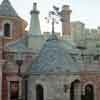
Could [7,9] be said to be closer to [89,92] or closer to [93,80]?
[93,80]

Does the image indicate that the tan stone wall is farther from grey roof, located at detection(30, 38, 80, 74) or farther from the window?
the window

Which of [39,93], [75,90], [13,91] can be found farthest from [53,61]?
[13,91]

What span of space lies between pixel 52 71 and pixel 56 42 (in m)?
3.05

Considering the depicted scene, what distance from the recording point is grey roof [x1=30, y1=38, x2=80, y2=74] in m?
31.9

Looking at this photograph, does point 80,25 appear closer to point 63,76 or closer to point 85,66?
point 85,66

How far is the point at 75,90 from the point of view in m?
33.7

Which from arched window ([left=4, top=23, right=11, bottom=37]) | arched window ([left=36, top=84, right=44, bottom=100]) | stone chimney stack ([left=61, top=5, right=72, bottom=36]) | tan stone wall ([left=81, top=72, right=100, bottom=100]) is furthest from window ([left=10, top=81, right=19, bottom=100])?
stone chimney stack ([left=61, top=5, right=72, bottom=36])

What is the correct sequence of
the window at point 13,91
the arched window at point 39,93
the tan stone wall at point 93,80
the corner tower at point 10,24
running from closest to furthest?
the arched window at point 39,93 < the window at point 13,91 < the tan stone wall at point 93,80 < the corner tower at point 10,24

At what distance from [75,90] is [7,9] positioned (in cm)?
1155

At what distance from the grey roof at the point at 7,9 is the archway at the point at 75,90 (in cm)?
1020

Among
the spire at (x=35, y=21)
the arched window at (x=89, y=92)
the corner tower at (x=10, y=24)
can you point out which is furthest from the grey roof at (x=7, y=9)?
the arched window at (x=89, y=92)

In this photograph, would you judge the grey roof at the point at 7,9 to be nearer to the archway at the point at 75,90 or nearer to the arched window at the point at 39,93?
the arched window at the point at 39,93

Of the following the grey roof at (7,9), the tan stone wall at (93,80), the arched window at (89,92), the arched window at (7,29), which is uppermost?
the grey roof at (7,9)

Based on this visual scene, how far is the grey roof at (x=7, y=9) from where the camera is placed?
126ft
